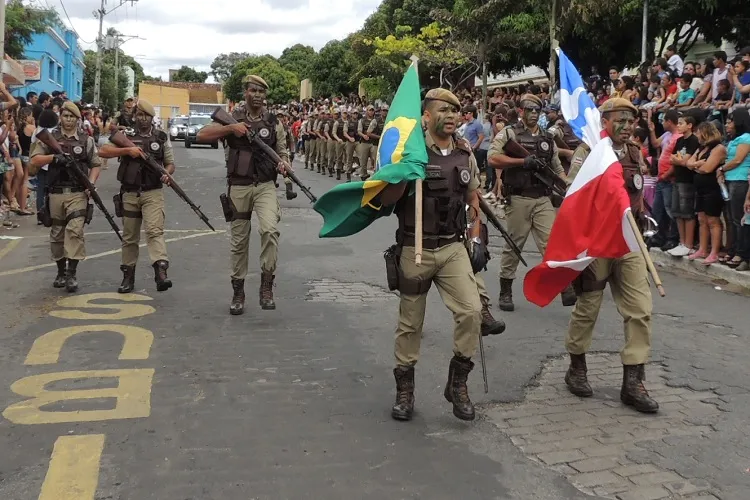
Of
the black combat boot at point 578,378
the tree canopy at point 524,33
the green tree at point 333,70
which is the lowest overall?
the black combat boot at point 578,378

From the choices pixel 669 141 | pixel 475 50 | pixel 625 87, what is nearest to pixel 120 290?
pixel 669 141

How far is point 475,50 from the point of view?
25.4 metres

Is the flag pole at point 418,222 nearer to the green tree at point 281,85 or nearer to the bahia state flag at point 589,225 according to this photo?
the bahia state flag at point 589,225

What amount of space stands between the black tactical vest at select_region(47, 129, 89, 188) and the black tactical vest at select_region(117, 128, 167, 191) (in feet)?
1.37

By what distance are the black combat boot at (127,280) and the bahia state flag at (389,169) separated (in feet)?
12.1

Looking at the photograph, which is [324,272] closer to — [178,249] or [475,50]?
[178,249]

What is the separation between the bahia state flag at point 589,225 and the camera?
15.8 ft

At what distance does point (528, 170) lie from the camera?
7270 millimetres

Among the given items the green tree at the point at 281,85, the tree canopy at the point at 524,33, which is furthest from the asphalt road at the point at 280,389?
the green tree at the point at 281,85

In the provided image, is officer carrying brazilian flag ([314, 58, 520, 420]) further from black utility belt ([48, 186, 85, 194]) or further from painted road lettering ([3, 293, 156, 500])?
black utility belt ([48, 186, 85, 194])

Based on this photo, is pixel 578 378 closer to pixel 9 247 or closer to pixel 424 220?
pixel 424 220

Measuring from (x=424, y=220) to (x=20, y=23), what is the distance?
99.9 ft

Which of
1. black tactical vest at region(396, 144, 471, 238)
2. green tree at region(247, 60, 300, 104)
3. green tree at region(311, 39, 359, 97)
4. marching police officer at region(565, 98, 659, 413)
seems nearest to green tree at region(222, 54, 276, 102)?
green tree at region(247, 60, 300, 104)

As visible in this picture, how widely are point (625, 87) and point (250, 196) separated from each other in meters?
11.7
